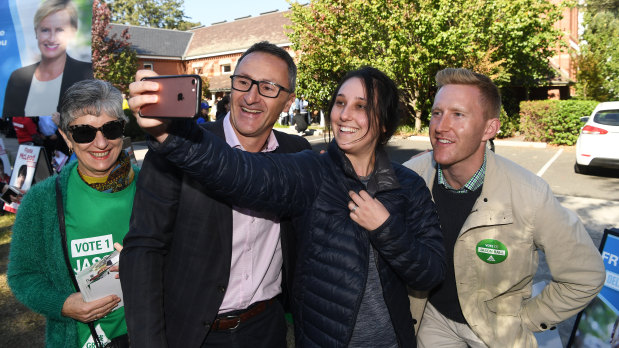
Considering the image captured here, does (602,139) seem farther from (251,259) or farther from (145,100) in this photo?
(145,100)

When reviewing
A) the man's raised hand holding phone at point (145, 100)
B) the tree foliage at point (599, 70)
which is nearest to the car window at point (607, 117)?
the tree foliage at point (599, 70)

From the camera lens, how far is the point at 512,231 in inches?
88.8

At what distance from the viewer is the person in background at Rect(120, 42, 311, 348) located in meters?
1.64

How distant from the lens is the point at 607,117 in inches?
400

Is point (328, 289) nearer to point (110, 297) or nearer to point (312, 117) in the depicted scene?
point (110, 297)

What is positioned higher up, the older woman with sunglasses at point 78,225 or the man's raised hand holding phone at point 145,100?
the man's raised hand holding phone at point 145,100

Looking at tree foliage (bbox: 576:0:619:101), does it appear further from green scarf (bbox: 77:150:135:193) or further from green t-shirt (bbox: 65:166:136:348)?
green t-shirt (bbox: 65:166:136:348)

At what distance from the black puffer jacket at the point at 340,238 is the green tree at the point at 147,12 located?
2594 inches

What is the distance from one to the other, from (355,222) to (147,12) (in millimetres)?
67981

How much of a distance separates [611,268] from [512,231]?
1.44m

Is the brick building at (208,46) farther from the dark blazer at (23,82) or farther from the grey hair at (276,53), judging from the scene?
the grey hair at (276,53)

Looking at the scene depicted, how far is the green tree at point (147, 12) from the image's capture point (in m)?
59.6

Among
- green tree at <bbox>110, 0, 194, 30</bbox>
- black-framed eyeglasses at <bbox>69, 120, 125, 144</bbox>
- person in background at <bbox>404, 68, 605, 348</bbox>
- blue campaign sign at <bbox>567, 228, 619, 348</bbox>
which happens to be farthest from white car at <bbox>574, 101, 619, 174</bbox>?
green tree at <bbox>110, 0, 194, 30</bbox>

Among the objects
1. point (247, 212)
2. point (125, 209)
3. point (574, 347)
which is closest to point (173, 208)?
point (247, 212)
